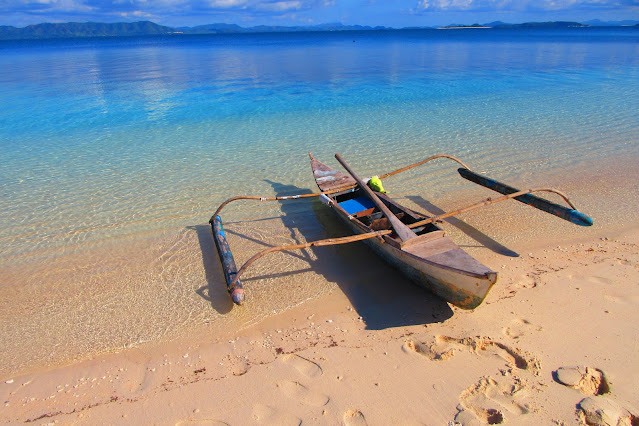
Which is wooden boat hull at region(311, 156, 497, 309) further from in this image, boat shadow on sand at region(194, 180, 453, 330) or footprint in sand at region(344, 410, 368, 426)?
footprint in sand at region(344, 410, 368, 426)

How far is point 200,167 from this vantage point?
9.61m

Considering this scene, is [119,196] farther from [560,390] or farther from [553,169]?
[553,169]

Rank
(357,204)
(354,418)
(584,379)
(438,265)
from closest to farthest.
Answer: (354,418)
(584,379)
(438,265)
(357,204)

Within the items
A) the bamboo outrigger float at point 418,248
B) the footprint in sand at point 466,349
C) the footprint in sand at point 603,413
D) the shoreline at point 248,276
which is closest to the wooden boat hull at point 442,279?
the bamboo outrigger float at point 418,248

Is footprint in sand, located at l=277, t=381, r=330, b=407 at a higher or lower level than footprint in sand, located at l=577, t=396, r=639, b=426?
lower

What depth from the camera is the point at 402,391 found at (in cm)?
367

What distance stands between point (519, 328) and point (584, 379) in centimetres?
78

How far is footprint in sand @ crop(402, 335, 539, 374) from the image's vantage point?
154 inches

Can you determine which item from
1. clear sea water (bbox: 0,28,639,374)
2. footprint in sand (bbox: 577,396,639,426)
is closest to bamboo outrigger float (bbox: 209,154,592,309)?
clear sea water (bbox: 0,28,639,374)

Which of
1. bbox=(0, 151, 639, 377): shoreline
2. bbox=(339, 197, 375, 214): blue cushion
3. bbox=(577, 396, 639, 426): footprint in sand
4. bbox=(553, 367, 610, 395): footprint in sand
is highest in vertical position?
bbox=(339, 197, 375, 214): blue cushion

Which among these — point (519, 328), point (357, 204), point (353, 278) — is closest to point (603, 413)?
point (519, 328)

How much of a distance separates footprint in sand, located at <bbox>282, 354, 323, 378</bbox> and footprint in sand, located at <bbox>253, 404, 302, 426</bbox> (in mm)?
499

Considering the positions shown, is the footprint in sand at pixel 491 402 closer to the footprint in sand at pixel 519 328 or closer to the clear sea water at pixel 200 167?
the footprint in sand at pixel 519 328

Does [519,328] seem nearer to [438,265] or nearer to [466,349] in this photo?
[466,349]
